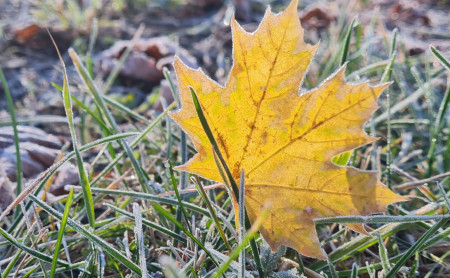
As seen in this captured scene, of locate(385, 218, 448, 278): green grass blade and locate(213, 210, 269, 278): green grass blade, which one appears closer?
locate(213, 210, 269, 278): green grass blade

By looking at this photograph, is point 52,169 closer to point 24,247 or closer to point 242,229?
point 24,247

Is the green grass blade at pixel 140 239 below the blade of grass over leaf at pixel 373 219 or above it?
above

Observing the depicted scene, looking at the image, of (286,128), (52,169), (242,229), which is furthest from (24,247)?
(286,128)

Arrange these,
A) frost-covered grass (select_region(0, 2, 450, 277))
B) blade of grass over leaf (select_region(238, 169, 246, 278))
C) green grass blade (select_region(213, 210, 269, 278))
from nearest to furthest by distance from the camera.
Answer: green grass blade (select_region(213, 210, 269, 278)), blade of grass over leaf (select_region(238, 169, 246, 278)), frost-covered grass (select_region(0, 2, 450, 277))

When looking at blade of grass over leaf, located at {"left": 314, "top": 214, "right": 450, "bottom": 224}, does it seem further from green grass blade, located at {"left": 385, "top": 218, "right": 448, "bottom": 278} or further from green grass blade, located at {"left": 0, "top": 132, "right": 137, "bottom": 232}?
green grass blade, located at {"left": 0, "top": 132, "right": 137, "bottom": 232}

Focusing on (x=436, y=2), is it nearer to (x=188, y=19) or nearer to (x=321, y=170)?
(x=188, y=19)

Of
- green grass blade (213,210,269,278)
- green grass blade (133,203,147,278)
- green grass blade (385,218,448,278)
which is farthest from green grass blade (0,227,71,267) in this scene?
green grass blade (385,218,448,278)

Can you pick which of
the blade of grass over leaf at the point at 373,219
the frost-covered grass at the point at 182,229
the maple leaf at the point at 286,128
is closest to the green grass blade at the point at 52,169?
the frost-covered grass at the point at 182,229

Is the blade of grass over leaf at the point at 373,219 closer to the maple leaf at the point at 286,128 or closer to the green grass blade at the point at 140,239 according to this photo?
the maple leaf at the point at 286,128

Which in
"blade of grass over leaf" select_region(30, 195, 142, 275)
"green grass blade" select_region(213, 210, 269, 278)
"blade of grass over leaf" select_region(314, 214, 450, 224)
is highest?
"green grass blade" select_region(213, 210, 269, 278)

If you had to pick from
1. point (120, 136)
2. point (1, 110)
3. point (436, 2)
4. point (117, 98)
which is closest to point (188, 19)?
point (117, 98)
